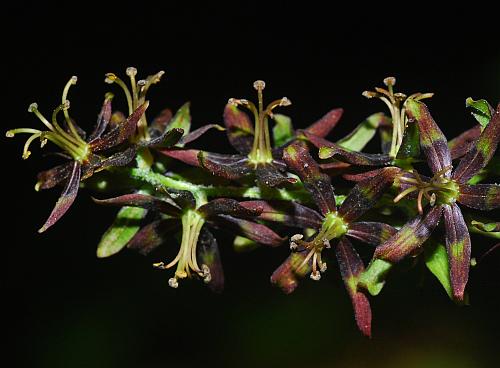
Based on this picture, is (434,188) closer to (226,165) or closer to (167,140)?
(226,165)

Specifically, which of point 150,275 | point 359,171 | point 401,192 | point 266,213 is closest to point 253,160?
point 266,213

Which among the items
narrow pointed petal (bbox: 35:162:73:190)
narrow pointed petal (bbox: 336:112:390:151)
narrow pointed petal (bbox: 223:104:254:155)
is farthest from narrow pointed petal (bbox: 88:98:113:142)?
narrow pointed petal (bbox: 336:112:390:151)

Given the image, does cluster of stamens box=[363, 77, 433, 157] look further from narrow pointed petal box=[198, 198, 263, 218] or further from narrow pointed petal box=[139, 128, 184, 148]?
narrow pointed petal box=[139, 128, 184, 148]

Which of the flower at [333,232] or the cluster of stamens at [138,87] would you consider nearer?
the flower at [333,232]

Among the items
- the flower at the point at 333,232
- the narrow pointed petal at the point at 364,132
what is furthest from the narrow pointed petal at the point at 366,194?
the narrow pointed petal at the point at 364,132

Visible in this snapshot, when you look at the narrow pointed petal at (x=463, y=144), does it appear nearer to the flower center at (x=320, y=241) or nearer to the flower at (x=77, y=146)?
the flower center at (x=320, y=241)

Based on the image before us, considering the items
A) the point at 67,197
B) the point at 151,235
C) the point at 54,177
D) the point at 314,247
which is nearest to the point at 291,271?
the point at 314,247

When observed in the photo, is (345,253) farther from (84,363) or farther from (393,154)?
(84,363)
